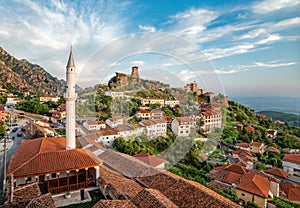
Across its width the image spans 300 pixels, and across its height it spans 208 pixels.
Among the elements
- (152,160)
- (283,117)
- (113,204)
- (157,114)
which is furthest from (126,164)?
(283,117)

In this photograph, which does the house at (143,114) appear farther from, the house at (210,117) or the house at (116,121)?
the house at (210,117)

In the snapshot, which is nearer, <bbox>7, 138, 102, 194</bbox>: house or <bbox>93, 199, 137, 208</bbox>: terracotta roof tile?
<bbox>93, 199, 137, 208</bbox>: terracotta roof tile

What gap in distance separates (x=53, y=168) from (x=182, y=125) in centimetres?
466

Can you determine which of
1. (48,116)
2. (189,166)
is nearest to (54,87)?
(48,116)

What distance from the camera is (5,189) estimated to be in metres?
6.61

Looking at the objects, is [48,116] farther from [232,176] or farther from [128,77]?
[128,77]

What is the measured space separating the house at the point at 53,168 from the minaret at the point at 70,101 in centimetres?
83

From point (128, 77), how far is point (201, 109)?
1.43 m

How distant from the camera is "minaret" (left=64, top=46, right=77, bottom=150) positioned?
309 inches

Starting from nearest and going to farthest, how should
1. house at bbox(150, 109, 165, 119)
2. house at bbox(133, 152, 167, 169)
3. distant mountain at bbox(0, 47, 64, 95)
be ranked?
house at bbox(150, 109, 165, 119) → house at bbox(133, 152, 167, 169) → distant mountain at bbox(0, 47, 64, 95)

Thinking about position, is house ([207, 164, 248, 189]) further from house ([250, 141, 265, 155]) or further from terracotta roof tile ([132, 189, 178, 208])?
house ([250, 141, 265, 155])

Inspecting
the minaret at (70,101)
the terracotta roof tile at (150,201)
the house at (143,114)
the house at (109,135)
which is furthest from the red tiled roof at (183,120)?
the minaret at (70,101)

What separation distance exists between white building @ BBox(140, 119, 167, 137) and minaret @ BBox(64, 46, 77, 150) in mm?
5080

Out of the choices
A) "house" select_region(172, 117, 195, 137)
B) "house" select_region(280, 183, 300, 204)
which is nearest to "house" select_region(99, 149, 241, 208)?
"house" select_region(172, 117, 195, 137)
